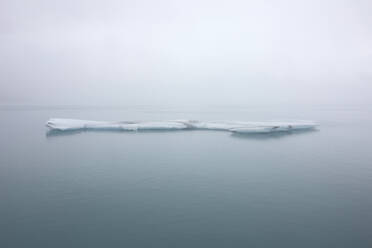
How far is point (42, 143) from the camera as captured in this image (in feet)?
53.7

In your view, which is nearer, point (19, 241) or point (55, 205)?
point (19, 241)

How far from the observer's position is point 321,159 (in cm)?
1243

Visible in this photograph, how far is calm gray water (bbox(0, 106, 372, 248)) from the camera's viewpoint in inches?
232

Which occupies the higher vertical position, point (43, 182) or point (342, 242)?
point (43, 182)

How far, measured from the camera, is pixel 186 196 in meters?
7.97

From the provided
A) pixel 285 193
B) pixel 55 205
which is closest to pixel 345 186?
pixel 285 193

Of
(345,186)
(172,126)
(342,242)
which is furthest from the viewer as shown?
(172,126)

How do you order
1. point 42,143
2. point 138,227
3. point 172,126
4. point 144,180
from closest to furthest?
point 138,227
point 144,180
point 42,143
point 172,126

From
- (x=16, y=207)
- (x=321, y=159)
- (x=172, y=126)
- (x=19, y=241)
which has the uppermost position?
(x=172, y=126)

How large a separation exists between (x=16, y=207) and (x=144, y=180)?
144 inches

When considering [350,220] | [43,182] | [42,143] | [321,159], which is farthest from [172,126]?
[350,220]

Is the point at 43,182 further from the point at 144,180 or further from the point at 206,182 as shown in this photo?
the point at 206,182

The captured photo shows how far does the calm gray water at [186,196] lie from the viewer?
5.89 meters

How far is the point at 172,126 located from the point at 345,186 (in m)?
13.3
